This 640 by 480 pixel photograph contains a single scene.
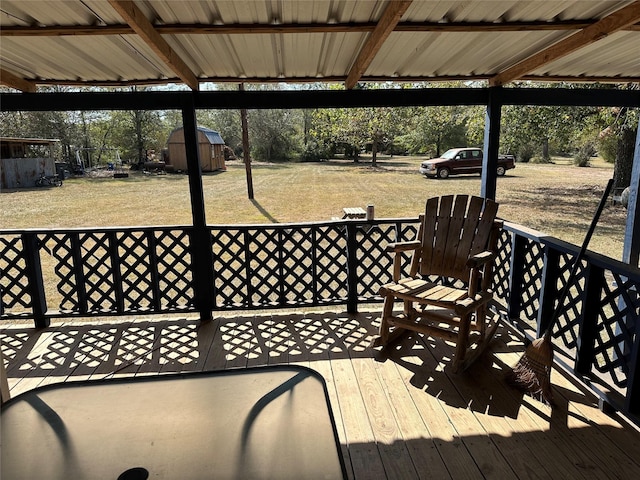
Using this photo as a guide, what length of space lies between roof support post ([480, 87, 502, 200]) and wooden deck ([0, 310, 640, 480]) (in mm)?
1209

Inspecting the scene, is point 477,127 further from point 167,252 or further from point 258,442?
point 258,442

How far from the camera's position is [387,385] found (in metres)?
2.52

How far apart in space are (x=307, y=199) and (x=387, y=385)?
32.0ft

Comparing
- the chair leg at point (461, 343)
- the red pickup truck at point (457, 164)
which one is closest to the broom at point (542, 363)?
the chair leg at point (461, 343)

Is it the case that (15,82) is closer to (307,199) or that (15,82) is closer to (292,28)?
(292,28)

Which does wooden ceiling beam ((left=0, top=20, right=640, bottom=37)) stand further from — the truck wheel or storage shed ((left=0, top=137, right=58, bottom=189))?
storage shed ((left=0, top=137, right=58, bottom=189))

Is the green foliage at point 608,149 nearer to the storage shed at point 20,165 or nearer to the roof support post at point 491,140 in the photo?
the roof support post at point 491,140

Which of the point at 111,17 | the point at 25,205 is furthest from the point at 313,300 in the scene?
the point at 25,205

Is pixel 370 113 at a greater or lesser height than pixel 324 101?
greater

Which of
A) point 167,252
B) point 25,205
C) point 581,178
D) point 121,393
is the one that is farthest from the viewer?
point 581,178

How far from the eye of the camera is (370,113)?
16891 millimetres

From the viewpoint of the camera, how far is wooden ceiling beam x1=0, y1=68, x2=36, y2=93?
2840 millimetres

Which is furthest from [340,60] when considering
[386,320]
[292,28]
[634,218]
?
[634,218]

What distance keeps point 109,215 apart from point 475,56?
10.2 meters
